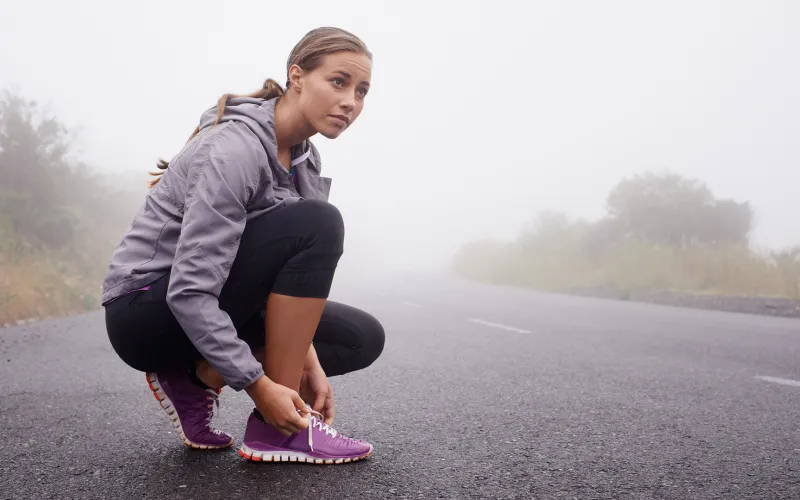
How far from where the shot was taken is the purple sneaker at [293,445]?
7.12ft

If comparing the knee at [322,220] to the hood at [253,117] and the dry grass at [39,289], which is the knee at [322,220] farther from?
the dry grass at [39,289]

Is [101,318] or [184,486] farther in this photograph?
[101,318]

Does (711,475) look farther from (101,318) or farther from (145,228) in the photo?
(101,318)

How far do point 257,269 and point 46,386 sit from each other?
7.49ft

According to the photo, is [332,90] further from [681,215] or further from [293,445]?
[681,215]

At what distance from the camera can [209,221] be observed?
1.85 metres

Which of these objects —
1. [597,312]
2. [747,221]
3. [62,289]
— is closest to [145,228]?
[62,289]

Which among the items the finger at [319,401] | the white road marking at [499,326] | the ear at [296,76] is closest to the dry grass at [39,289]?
the white road marking at [499,326]

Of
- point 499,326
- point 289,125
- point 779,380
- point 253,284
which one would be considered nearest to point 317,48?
point 289,125

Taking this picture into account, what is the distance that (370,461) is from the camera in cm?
226

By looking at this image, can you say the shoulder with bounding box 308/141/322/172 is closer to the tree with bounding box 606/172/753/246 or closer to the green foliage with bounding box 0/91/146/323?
the green foliage with bounding box 0/91/146/323

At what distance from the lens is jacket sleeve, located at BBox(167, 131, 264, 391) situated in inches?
70.7

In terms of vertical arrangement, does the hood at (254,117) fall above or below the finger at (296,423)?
above

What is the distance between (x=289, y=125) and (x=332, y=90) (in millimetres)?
195
